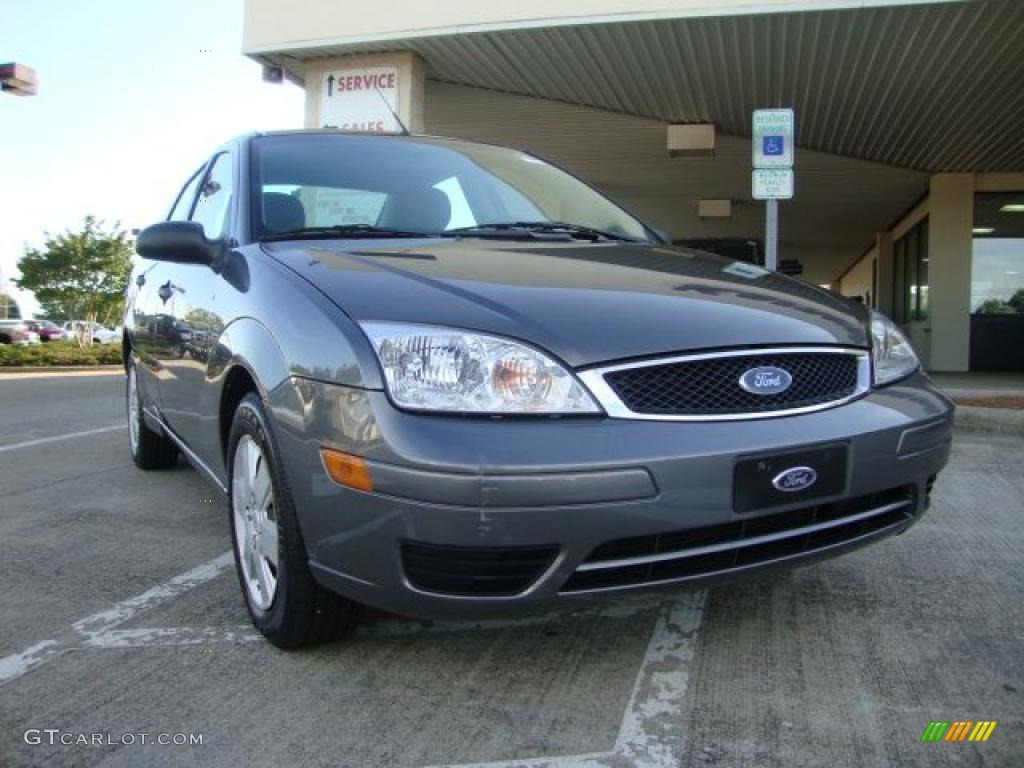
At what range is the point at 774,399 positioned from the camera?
2.23 metres

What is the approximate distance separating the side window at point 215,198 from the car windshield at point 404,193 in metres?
0.24

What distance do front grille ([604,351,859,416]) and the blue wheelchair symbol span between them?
188 inches

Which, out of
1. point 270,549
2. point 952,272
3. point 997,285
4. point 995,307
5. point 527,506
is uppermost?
point 952,272

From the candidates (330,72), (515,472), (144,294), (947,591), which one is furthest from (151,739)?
(330,72)

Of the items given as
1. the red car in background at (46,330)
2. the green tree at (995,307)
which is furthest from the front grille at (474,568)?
the red car in background at (46,330)

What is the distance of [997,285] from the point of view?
14.5m

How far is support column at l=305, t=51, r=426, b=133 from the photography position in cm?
1002

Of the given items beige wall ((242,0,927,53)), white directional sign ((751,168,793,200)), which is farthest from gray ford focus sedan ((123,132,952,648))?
beige wall ((242,0,927,53))

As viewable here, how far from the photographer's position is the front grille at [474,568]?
2004mm

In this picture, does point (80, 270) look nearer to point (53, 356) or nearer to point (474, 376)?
point (53, 356)

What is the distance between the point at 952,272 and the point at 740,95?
560 cm

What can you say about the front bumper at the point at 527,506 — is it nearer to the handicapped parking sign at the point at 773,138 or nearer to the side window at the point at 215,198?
the side window at the point at 215,198

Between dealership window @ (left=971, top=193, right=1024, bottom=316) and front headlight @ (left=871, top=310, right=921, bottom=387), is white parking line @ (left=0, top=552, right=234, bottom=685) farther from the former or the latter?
dealership window @ (left=971, top=193, right=1024, bottom=316)

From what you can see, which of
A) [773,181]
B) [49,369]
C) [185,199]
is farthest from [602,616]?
[49,369]
